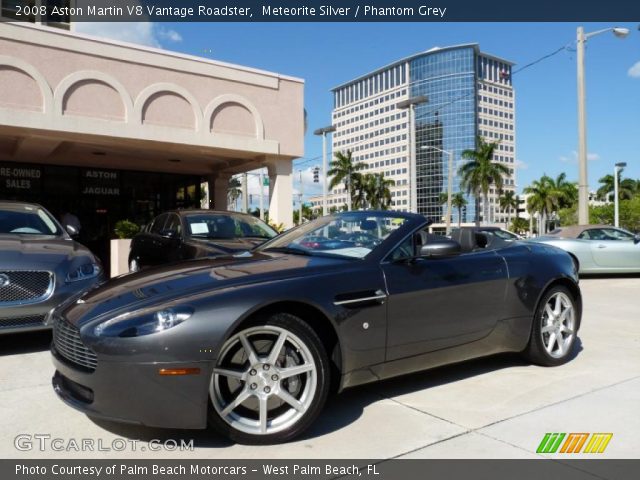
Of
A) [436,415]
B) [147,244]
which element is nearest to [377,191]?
[147,244]

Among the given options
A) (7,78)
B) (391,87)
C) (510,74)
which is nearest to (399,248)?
(7,78)

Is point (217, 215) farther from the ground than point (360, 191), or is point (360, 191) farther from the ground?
point (360, 191)

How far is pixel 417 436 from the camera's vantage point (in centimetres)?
307

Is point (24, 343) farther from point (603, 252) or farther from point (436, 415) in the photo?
point (603, 252)

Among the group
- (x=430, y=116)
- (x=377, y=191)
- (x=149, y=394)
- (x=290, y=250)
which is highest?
(x=430, y=116)

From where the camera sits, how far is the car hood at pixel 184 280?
116 inches

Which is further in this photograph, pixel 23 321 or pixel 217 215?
pixel 217 215

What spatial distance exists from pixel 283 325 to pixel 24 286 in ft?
10.4

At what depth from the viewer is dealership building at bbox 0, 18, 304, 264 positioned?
989 cm

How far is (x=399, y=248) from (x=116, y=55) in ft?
30.7

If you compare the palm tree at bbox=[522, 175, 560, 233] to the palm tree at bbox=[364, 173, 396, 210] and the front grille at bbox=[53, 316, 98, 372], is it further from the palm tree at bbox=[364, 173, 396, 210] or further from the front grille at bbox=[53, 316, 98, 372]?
the front grille at bbox=[53, 316, 98, 372]

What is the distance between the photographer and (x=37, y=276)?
16.3 ft

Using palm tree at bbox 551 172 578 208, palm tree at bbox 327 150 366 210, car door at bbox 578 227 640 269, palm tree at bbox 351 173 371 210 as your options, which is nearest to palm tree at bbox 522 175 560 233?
palm tree at bbox 551 172 578 208

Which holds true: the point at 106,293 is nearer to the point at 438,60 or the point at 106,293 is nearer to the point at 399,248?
the point at 399,248
